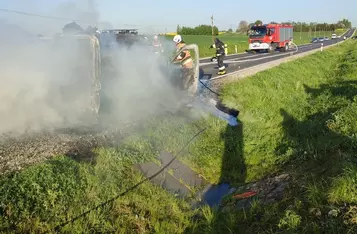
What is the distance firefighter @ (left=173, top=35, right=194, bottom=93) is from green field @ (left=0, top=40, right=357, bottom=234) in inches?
106

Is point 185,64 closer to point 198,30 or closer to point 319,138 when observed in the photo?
point 319,138

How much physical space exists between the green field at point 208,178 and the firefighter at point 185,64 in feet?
8.87

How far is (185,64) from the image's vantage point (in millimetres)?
11633

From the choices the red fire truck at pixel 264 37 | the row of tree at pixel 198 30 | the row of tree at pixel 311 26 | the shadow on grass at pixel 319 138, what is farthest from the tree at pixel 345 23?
the shadow on grass at pixel 319 138

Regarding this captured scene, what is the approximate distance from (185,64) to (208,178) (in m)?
5.37

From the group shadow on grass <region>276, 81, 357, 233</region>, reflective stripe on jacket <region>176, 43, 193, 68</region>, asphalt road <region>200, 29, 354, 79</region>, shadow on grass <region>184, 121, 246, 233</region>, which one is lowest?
shadow on grass <region>184, 121, 246, 233</region>

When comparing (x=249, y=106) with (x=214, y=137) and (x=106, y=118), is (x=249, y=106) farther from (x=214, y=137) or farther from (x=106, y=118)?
(x=106, y=118)

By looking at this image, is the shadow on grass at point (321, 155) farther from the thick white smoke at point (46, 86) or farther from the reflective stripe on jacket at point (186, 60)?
the thick white smoke at point (46, 86)

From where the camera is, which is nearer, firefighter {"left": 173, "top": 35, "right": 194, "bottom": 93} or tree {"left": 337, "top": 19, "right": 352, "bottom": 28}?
firefighter {"left": 173, "top": 35, "right": 194, "bottom": 93}

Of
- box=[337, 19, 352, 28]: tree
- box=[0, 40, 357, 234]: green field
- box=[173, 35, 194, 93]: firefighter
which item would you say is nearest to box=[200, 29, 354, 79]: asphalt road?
box=[173, 35, 194, 93]: firefighter

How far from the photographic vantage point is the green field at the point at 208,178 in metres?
4.45

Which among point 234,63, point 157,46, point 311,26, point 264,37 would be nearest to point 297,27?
point 311,26

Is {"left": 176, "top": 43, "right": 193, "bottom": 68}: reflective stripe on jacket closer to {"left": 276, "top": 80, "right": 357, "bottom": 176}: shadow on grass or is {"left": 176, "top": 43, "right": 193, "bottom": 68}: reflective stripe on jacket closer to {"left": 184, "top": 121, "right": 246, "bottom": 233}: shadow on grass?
{"left": 184, "top": 121, "right": 246, "bottom": 233}: shadow on grass

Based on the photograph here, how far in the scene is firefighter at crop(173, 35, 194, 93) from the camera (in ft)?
37.5
